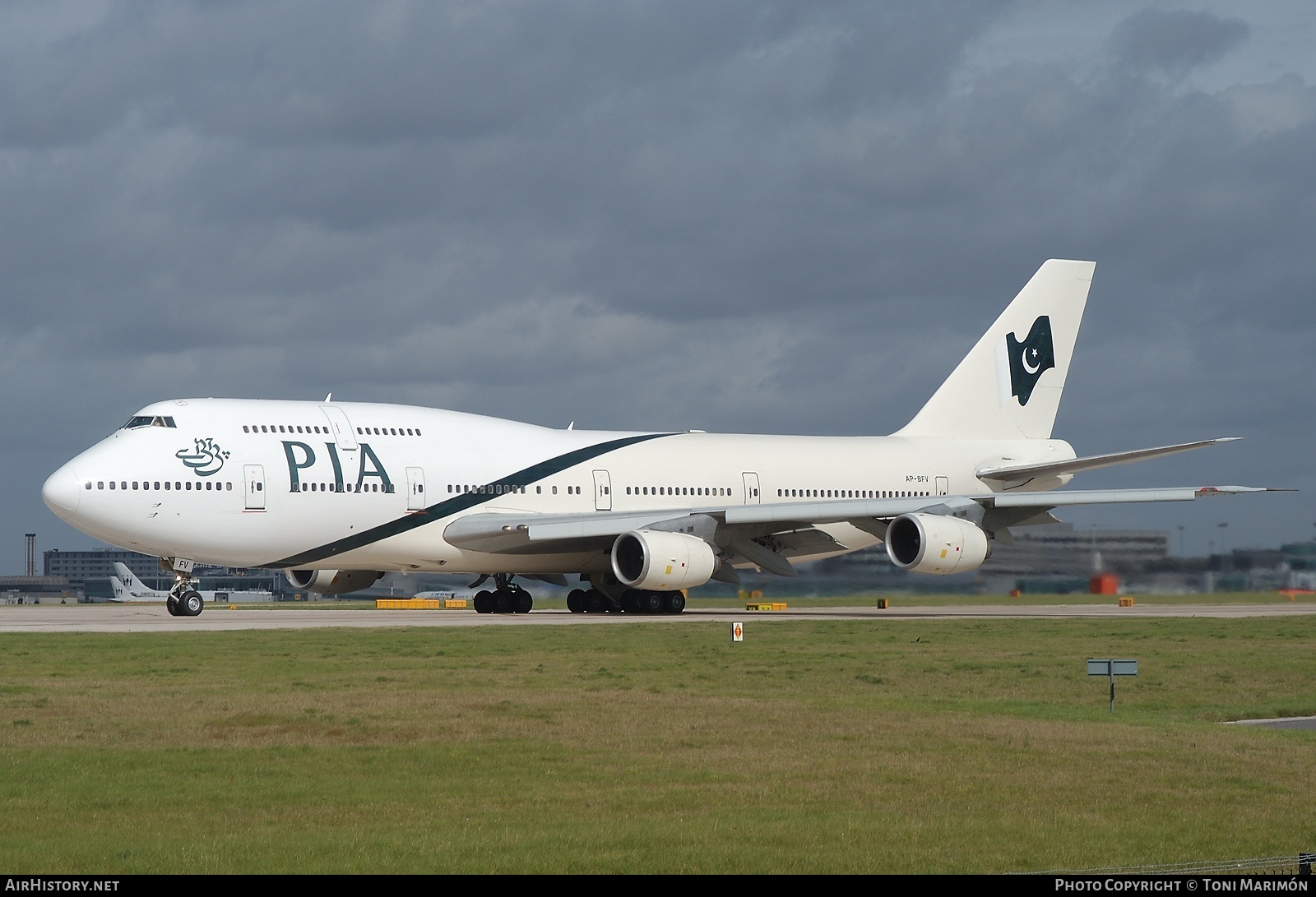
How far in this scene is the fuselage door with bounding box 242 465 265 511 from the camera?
108 ft

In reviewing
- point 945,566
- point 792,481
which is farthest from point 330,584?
point 945,566

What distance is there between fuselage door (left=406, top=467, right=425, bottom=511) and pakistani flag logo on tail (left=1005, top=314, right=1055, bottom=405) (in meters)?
18.6

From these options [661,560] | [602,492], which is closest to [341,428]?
[602,492]

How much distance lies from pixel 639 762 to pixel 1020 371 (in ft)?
113

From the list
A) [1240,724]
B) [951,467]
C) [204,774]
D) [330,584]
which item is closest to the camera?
[204,774]

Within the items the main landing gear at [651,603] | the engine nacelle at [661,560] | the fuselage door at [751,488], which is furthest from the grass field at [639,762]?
the fuselage door at [751,488]

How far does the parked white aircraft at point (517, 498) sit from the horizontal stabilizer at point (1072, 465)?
0.09m

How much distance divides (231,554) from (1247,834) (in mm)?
26529

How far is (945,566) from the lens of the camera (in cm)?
3484

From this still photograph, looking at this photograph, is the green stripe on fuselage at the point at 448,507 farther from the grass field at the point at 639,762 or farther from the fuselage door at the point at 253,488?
the grass field at the point at 639,762

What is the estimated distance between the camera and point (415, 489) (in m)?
34.9

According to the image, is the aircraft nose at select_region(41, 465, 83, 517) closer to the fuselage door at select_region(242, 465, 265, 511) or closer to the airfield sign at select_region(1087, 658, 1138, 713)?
the fuselage door at select_region(242, 465, 265, 511)

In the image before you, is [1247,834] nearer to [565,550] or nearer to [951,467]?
[565,550]

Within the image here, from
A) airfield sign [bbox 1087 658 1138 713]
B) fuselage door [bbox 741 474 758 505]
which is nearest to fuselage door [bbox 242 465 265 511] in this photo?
fuselage door [bbox 741 474 758 505]
